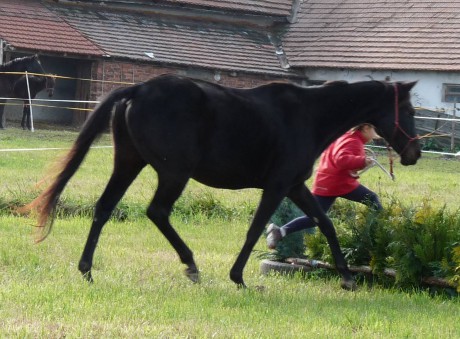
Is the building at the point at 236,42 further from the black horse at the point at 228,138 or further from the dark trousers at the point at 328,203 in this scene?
the black horse at the point at 228,138

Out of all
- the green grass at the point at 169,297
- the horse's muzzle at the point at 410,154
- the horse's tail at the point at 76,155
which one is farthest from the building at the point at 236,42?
the horse's tail at the point at 76,155

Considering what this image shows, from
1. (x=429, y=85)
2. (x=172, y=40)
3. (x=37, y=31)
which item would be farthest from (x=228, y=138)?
(x=172, y=40)

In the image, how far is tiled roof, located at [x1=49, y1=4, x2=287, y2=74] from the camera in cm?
3525

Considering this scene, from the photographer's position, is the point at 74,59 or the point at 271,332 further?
the point at 74,59

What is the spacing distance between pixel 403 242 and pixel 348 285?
603mm

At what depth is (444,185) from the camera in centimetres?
2016

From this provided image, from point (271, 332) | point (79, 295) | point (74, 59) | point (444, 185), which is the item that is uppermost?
point (271, 332)

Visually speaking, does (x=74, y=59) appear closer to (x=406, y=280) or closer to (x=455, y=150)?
(x=455, y=150)

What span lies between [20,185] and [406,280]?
7.29 m

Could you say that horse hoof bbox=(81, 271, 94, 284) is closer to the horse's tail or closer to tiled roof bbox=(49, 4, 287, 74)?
the horse's tail

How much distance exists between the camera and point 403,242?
8836 millimetres

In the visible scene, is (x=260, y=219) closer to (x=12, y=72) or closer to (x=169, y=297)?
(x=169, y=297)

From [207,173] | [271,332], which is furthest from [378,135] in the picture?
[271,332]

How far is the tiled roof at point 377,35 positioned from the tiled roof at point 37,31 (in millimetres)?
8388
